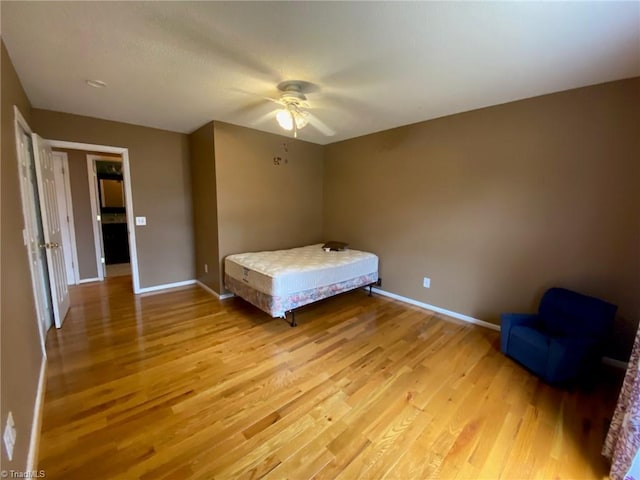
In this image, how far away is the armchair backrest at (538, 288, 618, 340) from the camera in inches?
84.3

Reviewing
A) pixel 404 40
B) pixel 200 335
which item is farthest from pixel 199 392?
pixel 404 40

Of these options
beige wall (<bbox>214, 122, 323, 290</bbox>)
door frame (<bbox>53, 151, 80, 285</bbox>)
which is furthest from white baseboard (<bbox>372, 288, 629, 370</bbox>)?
door frame (<bbox>53, 151, 80, 285</bbox>)

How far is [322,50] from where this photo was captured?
188 centimetres

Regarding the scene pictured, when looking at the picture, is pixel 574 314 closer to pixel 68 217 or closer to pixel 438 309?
pixel 438 309

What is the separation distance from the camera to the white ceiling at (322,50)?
1.51 m

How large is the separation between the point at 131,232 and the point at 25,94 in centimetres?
185

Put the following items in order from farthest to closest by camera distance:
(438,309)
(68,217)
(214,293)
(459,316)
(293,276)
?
(68,217) → (214,293) → (438,309) → (459,316) → (293,276)

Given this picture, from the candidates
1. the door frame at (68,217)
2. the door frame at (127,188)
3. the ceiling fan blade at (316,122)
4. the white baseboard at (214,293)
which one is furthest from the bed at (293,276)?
the door frame at (68,217)

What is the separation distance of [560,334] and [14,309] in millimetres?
3937

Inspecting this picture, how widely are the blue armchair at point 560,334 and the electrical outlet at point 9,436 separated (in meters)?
3.26

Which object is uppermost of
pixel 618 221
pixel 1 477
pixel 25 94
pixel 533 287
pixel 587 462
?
pixel 25 94

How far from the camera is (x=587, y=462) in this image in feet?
5.05

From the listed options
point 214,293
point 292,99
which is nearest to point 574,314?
point 292,99

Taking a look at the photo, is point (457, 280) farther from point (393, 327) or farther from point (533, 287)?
point (393, 327)
